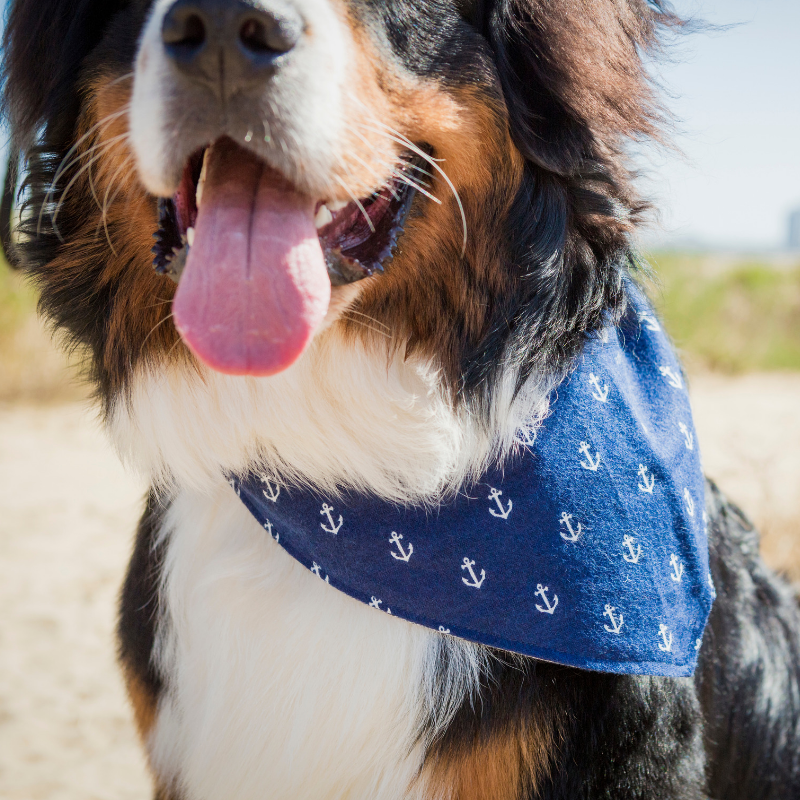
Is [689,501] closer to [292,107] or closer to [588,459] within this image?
[588,459]

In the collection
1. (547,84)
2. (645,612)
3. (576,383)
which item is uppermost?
(547,84)

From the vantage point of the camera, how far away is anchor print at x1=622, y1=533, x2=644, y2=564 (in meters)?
1.71

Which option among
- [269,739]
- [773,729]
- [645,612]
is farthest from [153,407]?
[773,729]

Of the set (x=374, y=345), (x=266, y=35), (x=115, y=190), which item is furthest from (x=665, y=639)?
(x=115, y=190)

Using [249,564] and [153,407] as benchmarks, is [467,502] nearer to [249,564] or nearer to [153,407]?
[249,564]

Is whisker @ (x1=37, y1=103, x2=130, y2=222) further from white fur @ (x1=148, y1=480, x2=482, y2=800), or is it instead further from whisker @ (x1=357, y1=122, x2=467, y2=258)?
white fur @ (x1=148, y1=480, x2=482, y2=800)

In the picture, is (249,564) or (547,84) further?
(249,564)

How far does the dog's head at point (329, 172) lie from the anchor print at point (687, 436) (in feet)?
1.15

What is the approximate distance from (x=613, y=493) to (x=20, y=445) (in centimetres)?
578

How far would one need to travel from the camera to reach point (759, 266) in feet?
39.5

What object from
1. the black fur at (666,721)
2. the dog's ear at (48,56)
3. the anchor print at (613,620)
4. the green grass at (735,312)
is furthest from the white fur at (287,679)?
the green grass at (735,312)

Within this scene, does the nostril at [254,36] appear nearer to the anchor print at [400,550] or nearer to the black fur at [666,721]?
the anchor print at [400,550]

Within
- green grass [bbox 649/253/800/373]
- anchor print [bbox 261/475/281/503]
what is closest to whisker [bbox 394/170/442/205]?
anchor print [bbox 261/475/281/503]

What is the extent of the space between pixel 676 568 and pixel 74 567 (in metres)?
3.62
